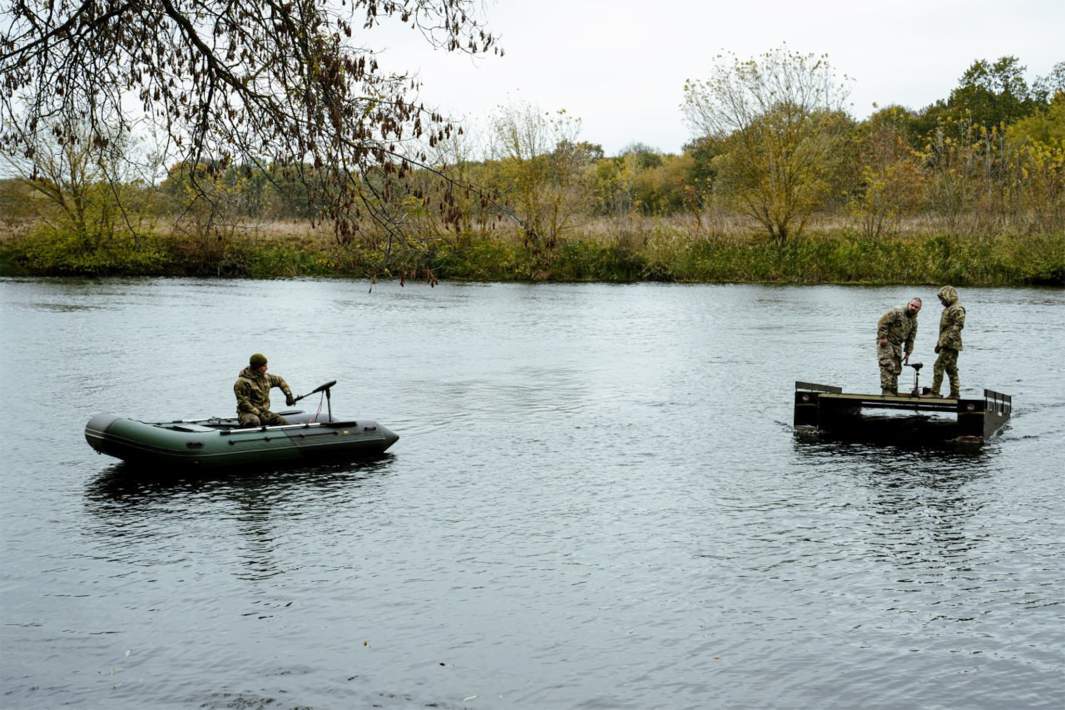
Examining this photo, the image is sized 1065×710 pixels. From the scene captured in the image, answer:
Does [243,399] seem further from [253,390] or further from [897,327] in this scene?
[897,327]

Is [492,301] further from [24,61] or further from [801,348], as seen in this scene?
[24,61]

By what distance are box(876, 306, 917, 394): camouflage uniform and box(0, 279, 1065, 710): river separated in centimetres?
118

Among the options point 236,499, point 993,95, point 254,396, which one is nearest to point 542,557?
point 236,499

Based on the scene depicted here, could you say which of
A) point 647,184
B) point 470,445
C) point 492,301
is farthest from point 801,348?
point 647,184

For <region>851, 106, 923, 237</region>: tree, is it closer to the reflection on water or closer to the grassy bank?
the grassy bank

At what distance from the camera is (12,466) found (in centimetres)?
1691

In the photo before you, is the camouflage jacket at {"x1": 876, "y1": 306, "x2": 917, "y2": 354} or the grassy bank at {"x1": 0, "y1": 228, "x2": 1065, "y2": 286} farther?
the grassy bank at {"x1": 0, "y1": 228, "x2": 1065, "y2": 286}

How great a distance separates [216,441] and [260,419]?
0.91m

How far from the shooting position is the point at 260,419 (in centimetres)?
1661

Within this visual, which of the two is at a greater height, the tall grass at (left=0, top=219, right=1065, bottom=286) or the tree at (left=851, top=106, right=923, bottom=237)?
the tree at (left=851, top=106, right=923, bottom=237)

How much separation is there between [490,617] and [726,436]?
9.77 metres

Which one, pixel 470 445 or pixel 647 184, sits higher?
pixel 647 184

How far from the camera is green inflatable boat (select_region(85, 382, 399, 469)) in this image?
51.6ft

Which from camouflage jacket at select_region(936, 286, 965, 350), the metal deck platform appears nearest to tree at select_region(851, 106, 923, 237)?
the metal deck platform
